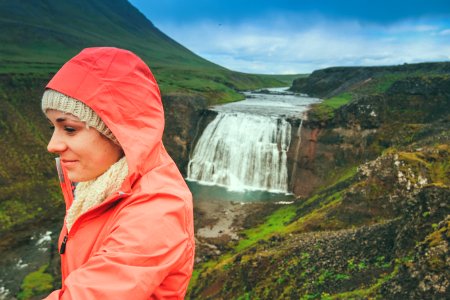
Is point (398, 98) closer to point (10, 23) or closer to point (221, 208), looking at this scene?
point (221, 208)

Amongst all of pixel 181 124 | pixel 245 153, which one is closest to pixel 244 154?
pixel 245 153

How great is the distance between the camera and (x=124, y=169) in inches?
84.0

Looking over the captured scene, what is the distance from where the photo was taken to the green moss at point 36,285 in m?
18.3

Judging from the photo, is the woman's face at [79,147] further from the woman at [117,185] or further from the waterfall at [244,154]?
the waterfall at [244,154]

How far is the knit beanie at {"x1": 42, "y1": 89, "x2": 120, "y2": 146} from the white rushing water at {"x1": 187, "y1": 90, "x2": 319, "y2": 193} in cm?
3303

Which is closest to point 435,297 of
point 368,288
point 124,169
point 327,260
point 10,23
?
point 368,288

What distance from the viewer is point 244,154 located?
37.3 m

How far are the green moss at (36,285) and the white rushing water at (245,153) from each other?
60.9ft

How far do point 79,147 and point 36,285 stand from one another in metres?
20.5

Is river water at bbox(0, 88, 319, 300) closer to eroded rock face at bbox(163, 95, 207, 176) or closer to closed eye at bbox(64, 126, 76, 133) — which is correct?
eroded rock face at bbox(163, 95, 207, 176)

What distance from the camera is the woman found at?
5.24 ft

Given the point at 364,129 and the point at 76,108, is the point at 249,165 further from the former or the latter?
the point at 76,108

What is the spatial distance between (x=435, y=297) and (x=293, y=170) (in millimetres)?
30211

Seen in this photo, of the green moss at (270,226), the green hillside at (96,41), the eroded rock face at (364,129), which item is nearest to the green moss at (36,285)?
the green moss at (270,226)
